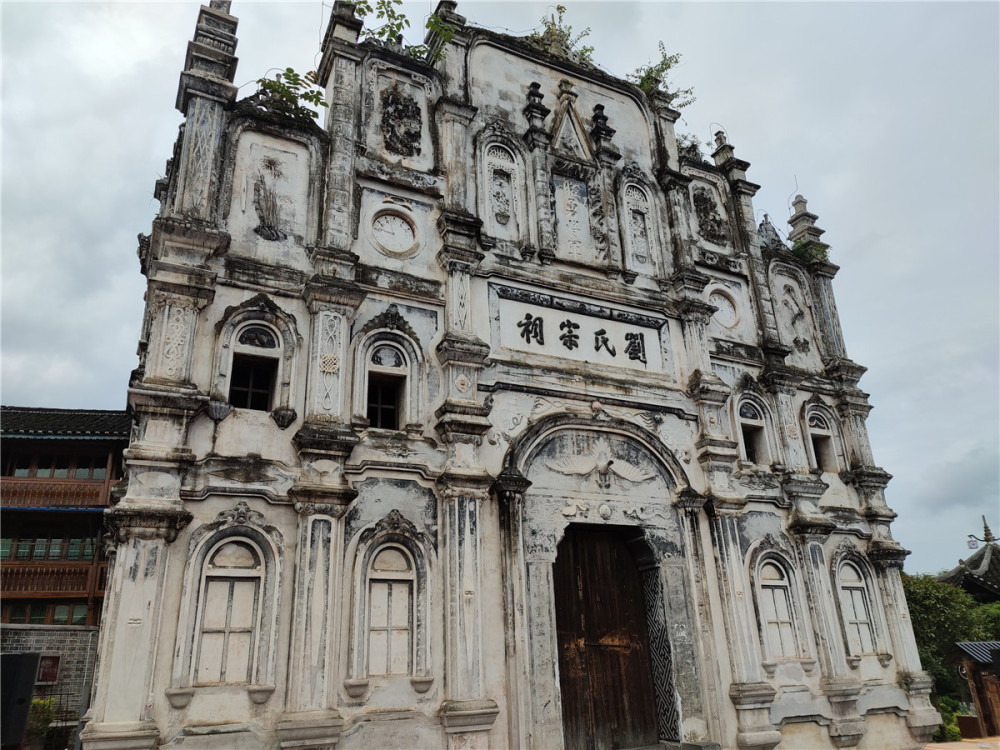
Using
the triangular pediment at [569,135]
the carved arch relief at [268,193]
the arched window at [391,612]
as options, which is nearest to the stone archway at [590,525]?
the arched window at [391,612]

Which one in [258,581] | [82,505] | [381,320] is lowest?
[258,581]

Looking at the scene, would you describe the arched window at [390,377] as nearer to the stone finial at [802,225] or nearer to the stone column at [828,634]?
the stone column at [828,634]

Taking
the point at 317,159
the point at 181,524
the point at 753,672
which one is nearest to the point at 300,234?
the point at 317,159

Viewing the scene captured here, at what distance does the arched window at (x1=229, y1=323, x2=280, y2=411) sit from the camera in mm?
10328

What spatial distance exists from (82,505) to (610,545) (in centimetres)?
1197

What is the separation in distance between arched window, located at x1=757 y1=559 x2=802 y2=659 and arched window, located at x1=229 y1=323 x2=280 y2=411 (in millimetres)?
9071

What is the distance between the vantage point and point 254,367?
34.7ft

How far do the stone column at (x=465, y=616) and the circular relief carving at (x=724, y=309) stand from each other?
281 inches

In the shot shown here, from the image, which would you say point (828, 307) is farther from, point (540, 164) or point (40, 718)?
point (40, 718)

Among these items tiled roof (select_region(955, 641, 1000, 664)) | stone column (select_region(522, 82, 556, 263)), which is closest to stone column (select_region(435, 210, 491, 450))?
stone column (select_region(522, 82, 556, 263))

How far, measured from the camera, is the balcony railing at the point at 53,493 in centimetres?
1606

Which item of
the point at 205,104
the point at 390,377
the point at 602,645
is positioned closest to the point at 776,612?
the point at 602,645

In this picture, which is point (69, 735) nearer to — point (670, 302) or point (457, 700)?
point (457, 700)

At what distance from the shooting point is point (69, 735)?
532 inches
